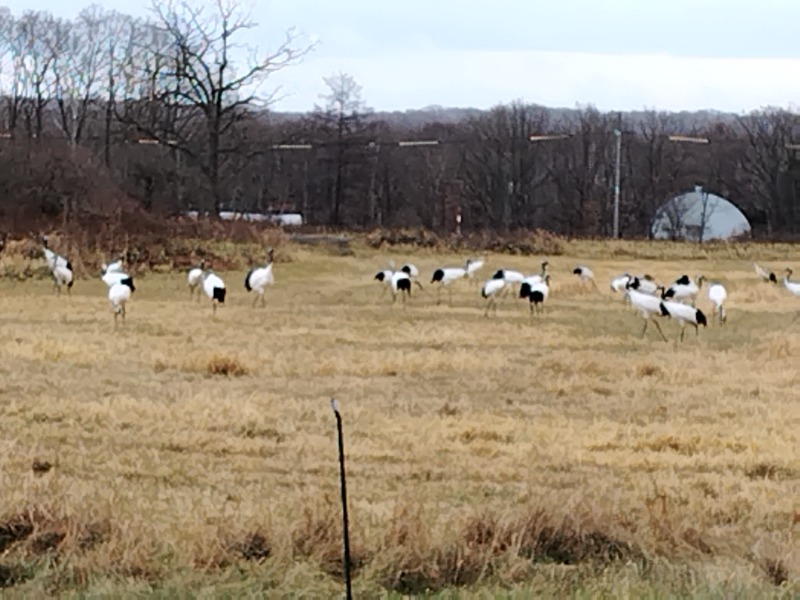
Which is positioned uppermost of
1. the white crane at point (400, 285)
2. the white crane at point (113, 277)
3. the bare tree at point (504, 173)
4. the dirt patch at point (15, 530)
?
the bare tree at point (504, 173)

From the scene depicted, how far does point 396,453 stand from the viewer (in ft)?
32.3

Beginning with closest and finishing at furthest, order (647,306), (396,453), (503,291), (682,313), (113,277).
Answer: (396,453), (682,313), (647,306), (113,277), (503,291)

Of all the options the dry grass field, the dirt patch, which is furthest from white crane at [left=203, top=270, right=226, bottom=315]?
the dirt patch

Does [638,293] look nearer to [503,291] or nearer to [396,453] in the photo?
[503,291]

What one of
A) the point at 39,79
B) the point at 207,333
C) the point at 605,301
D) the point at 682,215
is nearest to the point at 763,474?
the point at 207,333

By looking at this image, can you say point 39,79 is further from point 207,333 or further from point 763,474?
point 763,474

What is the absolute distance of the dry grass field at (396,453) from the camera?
552 cm

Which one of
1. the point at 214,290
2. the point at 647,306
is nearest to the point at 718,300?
the point at 647,306

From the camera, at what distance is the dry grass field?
552 cm

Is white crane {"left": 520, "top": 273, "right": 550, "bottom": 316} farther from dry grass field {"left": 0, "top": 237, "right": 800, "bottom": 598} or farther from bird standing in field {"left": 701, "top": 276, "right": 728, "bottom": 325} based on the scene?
bird standing in field {"left": 701, "top": 276, "right": 728, "bottom": 325}

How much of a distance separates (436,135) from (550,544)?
76542mm

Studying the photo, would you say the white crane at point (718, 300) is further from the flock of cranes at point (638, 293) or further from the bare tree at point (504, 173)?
the bare tree at point (504, 173)

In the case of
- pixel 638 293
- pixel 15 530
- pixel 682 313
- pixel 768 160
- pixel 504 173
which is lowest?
pixel 682 313

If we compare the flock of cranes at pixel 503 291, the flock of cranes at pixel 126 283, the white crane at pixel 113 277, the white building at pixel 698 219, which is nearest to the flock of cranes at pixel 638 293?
the flock of cranes at pixel 503 291
